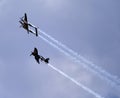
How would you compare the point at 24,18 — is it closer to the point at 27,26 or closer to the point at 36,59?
the point at 27,26

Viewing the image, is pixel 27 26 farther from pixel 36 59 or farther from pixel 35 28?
pixel 36 59

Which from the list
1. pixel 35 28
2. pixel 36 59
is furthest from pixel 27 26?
pixel 36 59

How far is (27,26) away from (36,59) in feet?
53.8

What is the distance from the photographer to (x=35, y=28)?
149000 millimetres

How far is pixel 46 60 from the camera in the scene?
15012 cm

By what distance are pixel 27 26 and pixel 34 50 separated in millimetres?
12075

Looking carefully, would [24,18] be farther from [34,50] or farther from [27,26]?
[34,50]

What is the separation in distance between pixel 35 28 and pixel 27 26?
14.7ft

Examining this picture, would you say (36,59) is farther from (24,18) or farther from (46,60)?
(24,18)

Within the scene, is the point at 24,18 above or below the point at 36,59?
above

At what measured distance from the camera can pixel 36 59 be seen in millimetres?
150500

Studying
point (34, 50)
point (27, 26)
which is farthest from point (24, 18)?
point (34, 50)

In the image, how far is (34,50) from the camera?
152500 mm

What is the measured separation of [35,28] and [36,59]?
14812 millimetres
